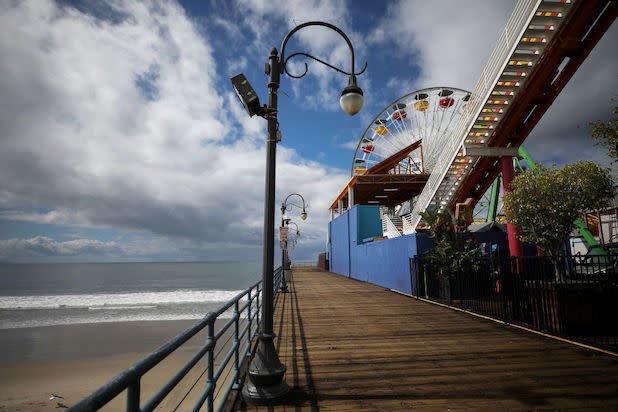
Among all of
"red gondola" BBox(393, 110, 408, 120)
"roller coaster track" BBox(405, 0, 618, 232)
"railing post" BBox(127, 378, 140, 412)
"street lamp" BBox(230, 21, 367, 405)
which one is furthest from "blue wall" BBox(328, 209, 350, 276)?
"railing post" BBox(127, 378, 140, 412)

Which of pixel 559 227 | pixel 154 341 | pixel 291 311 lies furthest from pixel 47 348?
pixel 559 227

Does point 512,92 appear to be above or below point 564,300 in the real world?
above

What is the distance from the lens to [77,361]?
14.4 metres

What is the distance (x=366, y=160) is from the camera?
137ft

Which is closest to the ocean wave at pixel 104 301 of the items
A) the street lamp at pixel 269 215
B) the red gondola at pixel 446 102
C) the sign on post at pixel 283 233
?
the sign on post at pixel 283 233

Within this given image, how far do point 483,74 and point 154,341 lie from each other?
20.7 m

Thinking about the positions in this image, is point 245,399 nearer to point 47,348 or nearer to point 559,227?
point 559,227

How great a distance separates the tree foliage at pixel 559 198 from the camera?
816 centimetres

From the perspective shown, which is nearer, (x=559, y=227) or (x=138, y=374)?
(x=138, y=374)

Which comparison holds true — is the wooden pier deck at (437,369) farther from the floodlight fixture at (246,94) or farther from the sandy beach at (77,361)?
the sandy beach at (77,361)

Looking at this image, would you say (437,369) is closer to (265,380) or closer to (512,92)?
(265,380)

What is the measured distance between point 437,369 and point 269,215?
3.33 meters

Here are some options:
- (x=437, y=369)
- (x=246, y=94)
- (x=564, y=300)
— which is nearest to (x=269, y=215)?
(x=246, y=94)

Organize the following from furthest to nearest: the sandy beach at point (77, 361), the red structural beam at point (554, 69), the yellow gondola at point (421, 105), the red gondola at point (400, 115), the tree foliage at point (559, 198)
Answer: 1. the red gondola at point (400, 115)
2. the yellow gondola at point (421, 105)
3. the sandy beach at point (77, 361)
4. the red structural beam at point (554, 69)
5. the tree foliage at point (559, 198)
